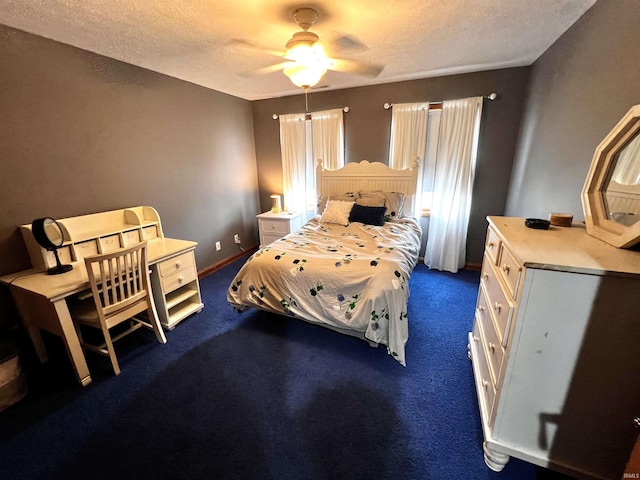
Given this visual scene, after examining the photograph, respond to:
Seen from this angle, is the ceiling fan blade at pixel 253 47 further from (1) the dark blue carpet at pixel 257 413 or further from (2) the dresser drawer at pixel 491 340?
(2) the dresser drawer at pixel 491 340

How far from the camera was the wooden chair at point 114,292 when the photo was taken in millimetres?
1777

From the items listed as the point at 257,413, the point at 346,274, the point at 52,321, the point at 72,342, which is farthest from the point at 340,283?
the point at 52,321

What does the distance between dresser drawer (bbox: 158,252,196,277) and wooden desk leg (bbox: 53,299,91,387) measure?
2.14ft

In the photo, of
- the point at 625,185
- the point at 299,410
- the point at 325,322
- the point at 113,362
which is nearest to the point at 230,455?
the point at 299,410

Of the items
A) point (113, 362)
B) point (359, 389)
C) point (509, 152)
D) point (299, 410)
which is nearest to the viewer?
point (299, 410)

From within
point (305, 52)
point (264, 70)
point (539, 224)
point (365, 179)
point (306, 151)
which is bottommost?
point (539, 224)

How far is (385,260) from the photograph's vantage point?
207 centimetres

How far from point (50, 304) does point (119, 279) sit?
37cm

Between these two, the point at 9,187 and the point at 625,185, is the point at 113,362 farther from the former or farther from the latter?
the point at 625,185

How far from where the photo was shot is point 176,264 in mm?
2412

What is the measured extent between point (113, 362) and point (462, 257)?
12.3 feet

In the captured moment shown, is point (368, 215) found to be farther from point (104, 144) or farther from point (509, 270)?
point (104, 144)

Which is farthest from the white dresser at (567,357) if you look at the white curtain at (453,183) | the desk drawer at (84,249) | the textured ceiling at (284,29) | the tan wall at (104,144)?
the tan wall at (104,144)

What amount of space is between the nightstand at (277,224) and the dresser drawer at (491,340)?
101 inches
